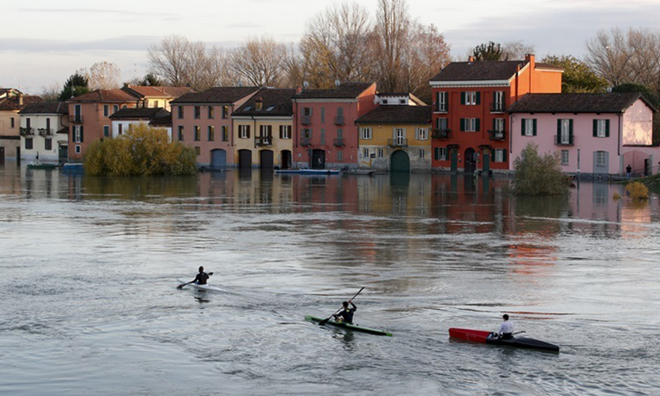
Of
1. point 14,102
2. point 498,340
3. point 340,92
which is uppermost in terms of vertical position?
point 14,102

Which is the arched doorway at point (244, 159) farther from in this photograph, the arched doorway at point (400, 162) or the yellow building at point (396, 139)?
the arched doorway at point (400, 162)

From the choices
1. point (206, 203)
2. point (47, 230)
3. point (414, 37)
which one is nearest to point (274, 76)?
point (414, 37)

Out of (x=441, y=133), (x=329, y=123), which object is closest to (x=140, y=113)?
(x=329, y=123)

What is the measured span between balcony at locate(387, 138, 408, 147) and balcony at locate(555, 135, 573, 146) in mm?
15451

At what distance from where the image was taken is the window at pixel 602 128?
76.9 m

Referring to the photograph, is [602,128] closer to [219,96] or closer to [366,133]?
[366,133]

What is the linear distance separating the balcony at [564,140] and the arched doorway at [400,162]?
15853 millimetres

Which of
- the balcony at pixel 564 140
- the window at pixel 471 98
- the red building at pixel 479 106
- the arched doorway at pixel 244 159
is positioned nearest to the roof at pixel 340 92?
the red building at pixel 479 106

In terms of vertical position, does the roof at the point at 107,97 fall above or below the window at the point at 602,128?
above

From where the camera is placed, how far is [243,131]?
100 metres

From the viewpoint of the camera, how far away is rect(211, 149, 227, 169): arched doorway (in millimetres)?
101625

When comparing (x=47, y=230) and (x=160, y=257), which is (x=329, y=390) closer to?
(x=160, y=257)

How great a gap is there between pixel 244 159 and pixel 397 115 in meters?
18.6

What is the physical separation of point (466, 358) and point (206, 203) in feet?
121
